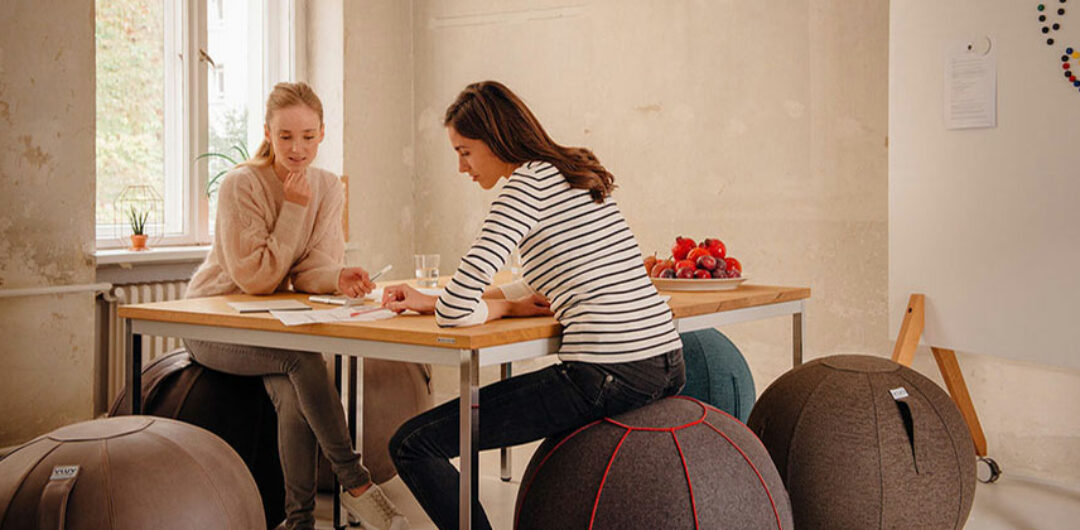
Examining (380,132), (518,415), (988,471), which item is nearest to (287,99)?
(518,415)

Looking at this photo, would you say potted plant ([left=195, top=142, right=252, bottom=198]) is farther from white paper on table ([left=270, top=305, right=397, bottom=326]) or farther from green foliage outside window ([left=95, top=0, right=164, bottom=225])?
white paper on table ([left=270, top=305, right=397, bottom=326])

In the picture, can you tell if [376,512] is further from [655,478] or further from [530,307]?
[655,478]

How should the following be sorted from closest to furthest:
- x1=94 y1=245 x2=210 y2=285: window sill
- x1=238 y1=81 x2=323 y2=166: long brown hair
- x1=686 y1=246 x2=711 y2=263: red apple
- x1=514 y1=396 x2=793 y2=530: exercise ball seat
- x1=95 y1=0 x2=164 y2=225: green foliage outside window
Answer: x1=514 y1=396 x2=793 y2=530: exercise ball seat
x1=238 y1=81 x2=323 y2=166: long brown hair
x1=686 y1=246 x2=711 y2=263: red apple
x1=94 y1=245 x2=210 y2=285: window sill
x1=95 y1=0 x2=164 y2=225: green foliage outside window

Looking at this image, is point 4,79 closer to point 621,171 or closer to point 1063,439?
point 621,171

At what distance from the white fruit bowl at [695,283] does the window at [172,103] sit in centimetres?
229

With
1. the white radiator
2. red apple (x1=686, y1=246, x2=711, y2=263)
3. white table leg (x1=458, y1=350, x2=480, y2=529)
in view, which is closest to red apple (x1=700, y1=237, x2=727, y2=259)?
red apple (x1=686, y1=246, x2=711, y2=263)

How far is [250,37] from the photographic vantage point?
4.69 m

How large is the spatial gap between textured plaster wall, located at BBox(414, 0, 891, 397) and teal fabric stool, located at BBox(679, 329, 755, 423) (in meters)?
1.23

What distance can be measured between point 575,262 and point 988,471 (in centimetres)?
228

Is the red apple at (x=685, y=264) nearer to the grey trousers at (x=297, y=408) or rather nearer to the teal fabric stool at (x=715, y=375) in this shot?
the teal fabric stool at (x=715, y=375)

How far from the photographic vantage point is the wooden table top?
1943 mm

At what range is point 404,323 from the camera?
209 cm

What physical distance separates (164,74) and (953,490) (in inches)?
135

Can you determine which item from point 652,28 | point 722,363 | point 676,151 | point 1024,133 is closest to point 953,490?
point 722,363
